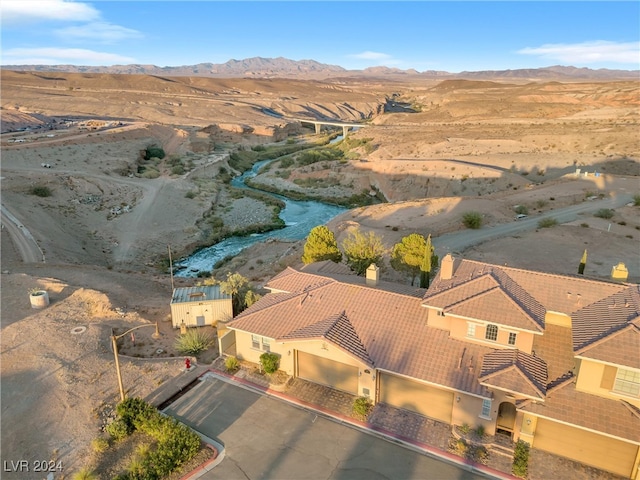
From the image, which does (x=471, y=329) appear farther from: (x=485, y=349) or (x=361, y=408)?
(x=361, y=408)

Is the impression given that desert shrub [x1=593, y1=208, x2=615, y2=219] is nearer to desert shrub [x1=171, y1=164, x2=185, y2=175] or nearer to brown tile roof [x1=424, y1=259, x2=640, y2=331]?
brown tile roof [x1=424, y1=259, x2=640, y2=331]

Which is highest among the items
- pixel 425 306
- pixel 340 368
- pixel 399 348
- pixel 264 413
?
pixel 425 306

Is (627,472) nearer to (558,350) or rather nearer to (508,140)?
(558,350)

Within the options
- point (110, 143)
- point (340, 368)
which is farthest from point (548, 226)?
point (110, 143)

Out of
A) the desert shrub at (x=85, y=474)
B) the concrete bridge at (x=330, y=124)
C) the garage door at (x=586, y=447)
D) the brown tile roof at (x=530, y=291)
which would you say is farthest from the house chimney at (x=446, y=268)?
the concrete bridge at (x=330, y=124)

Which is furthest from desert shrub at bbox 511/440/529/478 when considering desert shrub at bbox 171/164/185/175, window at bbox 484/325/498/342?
desert shrub at bbox 171/164/185/175
